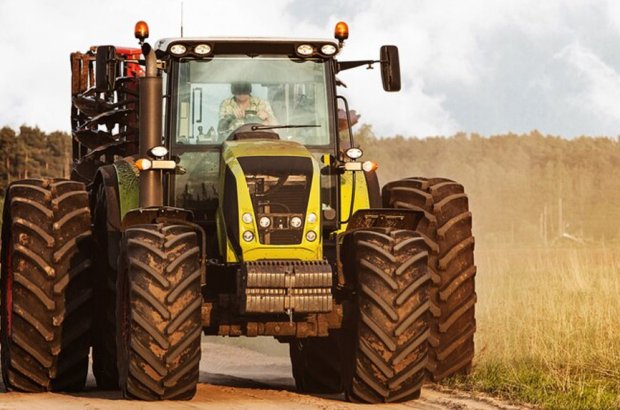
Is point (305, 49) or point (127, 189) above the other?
point (305, 49)

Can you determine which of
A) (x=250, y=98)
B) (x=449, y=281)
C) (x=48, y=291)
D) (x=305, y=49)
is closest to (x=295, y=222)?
(x=250, y=98)

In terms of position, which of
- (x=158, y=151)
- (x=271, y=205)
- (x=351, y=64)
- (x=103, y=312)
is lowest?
(x=103, y=312)

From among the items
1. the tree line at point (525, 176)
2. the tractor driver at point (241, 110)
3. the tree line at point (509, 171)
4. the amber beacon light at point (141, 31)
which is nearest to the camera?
the amber beacon light at point (141, 31)

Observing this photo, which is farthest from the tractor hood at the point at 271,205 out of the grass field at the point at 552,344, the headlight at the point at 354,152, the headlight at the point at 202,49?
the grass field at the point at 552,344

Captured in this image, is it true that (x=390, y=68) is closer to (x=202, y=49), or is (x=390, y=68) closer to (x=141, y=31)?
(x=202, y=49)

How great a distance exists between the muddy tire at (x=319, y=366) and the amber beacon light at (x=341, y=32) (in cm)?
262

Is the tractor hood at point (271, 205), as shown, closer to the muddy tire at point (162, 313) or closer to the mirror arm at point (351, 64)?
the muddy tire at point (162, 313)

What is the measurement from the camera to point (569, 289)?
64.7 feet

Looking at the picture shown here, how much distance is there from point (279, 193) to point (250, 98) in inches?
51.6

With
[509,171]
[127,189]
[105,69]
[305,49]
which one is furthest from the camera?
[509,171]

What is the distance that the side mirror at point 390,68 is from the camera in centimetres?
1226

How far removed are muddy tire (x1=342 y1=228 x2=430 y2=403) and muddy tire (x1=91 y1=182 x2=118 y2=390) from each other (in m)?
2.54

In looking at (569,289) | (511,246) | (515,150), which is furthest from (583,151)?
(569,289)

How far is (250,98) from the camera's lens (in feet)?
40.6
